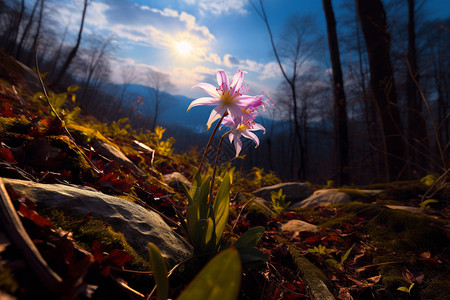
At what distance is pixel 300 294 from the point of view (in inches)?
45.0

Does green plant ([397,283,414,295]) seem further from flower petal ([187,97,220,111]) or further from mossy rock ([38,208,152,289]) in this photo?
flower petal ([187,97,220,111])

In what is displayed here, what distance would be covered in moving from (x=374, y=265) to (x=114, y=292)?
69.0 inches

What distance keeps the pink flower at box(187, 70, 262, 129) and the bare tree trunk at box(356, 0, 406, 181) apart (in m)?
5.79

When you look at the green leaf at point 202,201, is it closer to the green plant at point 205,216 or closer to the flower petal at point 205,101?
the green plant at point 205,216

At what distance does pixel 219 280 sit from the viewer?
0.47 metres

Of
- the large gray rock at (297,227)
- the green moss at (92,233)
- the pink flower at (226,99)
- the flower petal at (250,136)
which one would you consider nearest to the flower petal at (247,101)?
the pink flower at (226,99)

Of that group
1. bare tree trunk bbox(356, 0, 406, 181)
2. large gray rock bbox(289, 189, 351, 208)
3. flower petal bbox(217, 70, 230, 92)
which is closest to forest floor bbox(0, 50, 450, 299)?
flower petal bbox(217, 70, 230, 92)

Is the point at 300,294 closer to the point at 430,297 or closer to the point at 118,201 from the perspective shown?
the point at 430,297

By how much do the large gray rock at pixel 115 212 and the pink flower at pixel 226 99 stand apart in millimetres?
641

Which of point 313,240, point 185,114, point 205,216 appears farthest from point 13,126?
point 185,114

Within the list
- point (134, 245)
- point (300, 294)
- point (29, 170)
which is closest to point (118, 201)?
point (134, 245)

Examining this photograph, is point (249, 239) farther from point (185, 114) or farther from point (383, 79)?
point (185, 114)

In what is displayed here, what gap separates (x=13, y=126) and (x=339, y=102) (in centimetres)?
784

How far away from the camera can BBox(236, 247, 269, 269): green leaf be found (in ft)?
3.44
